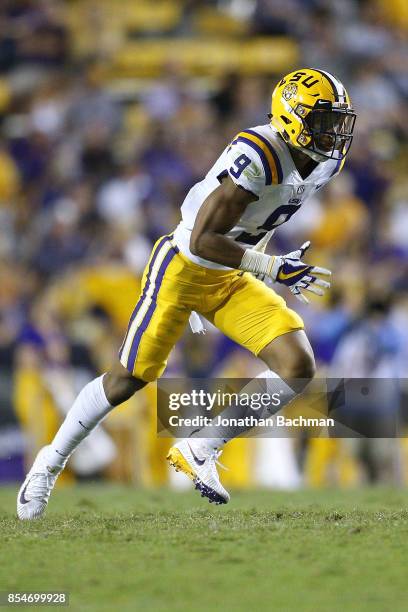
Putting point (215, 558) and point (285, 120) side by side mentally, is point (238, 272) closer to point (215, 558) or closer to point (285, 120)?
point (285, 120)

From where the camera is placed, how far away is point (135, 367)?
516cm

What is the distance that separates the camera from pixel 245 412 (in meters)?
5.08

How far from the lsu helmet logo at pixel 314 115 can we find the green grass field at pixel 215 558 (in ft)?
→ 5.55

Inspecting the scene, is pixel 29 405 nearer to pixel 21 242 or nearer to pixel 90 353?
pixel 90 353

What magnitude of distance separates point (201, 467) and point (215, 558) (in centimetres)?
102

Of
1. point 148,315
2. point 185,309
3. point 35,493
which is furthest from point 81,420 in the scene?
point 185,309

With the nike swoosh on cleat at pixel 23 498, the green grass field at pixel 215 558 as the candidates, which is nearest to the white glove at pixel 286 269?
the green grass field at pixel 215 558

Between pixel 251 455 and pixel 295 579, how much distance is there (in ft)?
17.7

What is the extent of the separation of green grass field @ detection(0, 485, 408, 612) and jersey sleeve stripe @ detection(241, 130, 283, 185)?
1524mm

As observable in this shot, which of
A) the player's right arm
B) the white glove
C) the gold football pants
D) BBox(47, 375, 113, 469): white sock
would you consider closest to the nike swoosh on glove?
Result: the white glove

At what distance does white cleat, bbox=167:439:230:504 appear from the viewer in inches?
199

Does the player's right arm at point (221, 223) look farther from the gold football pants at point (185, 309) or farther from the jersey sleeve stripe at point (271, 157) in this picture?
the gold football pants at point (185, 309)

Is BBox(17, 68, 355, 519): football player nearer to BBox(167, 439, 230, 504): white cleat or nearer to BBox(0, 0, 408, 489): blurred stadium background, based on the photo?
BBox(167, 439, 230, 504): white cleat

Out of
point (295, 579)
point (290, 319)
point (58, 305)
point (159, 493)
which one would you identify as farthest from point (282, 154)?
point (58, 305)
